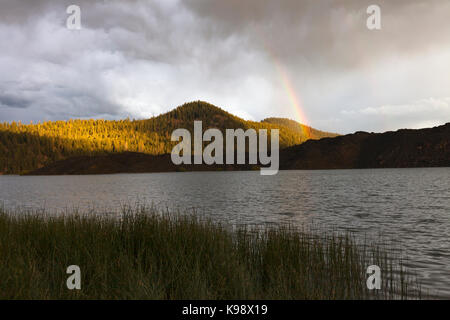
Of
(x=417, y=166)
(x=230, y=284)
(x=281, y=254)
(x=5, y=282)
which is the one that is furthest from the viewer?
(x=417, y=166)

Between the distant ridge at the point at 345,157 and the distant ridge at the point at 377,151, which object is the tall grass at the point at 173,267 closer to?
the distant ridge at the point at 377,151

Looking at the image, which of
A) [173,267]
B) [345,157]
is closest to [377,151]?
[345,157]

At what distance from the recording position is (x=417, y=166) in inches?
5669

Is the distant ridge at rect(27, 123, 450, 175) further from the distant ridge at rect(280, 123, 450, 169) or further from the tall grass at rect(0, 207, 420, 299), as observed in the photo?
the tall grass at rect(0, 207, 420, 299)

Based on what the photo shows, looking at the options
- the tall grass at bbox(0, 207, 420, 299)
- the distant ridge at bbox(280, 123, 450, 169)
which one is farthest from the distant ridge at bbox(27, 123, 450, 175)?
the tall grass at bbox(0, 207, 420, 299)

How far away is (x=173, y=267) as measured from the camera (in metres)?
7.47

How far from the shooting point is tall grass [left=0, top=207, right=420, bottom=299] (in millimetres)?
6586

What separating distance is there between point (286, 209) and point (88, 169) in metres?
157

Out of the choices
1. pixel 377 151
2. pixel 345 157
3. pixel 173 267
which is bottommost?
pixel 173 267

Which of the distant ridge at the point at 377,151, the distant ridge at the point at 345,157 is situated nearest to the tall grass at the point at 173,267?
the distant ridge at the point at 377,151

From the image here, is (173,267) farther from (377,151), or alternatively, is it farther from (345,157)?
(377,151)
